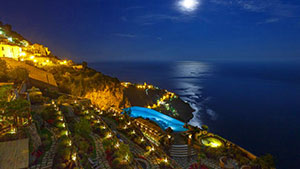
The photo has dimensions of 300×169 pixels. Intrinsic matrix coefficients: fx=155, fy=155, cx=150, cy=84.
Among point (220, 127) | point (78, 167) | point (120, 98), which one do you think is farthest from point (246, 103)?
point (78, 167)

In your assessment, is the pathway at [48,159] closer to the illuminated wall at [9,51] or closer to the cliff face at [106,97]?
the cliff face at [106,97]

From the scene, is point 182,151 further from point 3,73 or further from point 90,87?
point 90,87

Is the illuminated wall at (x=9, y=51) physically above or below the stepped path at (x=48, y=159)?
above

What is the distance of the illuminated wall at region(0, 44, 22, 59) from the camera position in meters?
35.8

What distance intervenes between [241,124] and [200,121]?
11725 millimetres

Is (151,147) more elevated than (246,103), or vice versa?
(151,147)

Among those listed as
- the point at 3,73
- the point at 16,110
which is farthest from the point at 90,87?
the point at 16,110

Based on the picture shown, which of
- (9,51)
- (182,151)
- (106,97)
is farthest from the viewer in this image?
(106,97)

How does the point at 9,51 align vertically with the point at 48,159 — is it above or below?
above

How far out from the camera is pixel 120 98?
46.7m

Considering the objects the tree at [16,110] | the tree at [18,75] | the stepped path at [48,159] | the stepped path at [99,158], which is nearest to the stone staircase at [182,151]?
the stepped path at [99,158]

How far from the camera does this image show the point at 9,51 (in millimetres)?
37594

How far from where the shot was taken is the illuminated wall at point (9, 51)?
35775mm

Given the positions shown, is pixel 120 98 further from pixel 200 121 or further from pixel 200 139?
pixel 200 139
